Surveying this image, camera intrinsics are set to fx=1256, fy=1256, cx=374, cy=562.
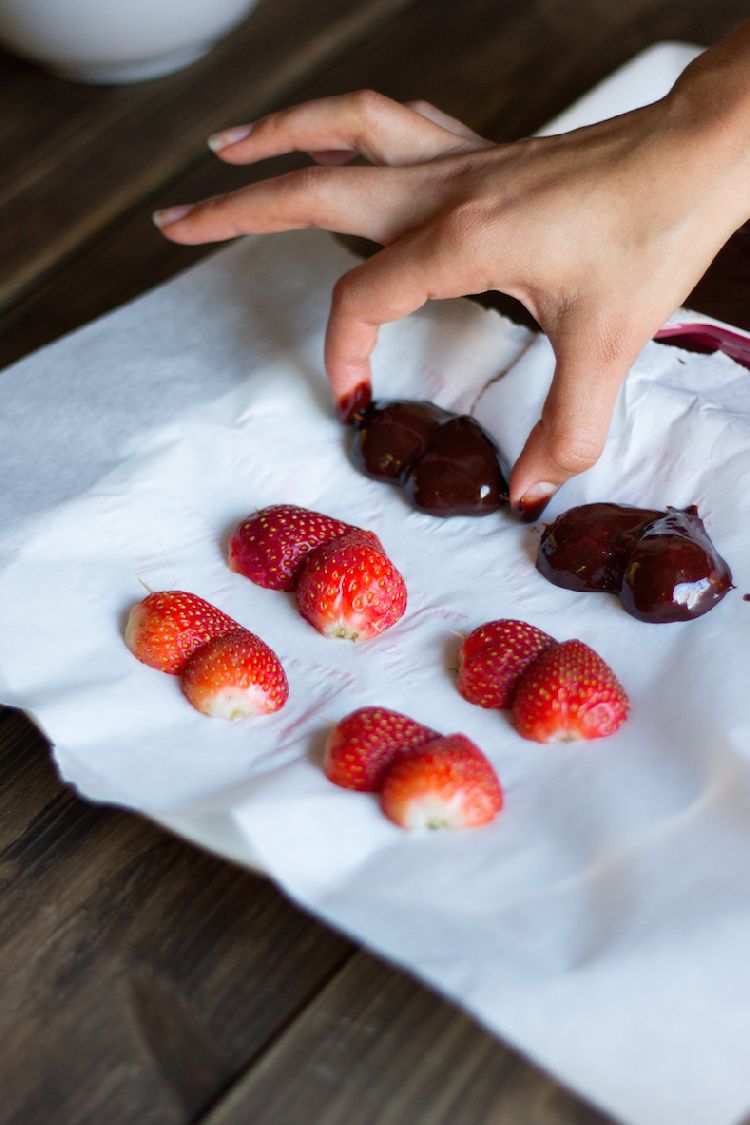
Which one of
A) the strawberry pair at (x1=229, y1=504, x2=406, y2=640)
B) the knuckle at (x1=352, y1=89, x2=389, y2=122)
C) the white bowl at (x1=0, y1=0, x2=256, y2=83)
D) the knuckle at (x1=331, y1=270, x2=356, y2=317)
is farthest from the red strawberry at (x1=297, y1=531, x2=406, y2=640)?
the white bowl at (x1=0, y1=0, x2=256, y2=83)

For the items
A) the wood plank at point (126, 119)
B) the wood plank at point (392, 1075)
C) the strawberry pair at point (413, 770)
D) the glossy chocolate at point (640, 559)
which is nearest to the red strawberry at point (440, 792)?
the strawberry pair at point (413, 770)

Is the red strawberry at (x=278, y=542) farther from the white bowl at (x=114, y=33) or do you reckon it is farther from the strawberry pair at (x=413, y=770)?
the white bowl at (x=114, y=33)

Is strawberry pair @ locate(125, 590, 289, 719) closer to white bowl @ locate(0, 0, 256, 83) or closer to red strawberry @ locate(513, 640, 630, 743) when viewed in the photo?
red strawberry @ locate(513, 640, 630, 743)

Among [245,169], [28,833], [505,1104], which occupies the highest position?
[245,169]

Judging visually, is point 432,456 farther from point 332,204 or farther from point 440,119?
point 440,119

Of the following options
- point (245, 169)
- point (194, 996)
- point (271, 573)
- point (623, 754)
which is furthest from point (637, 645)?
point (245, 169)

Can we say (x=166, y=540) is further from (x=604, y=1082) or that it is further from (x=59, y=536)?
(x=604, y=1082)

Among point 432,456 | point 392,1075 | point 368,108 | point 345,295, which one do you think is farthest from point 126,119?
point 392,1075
